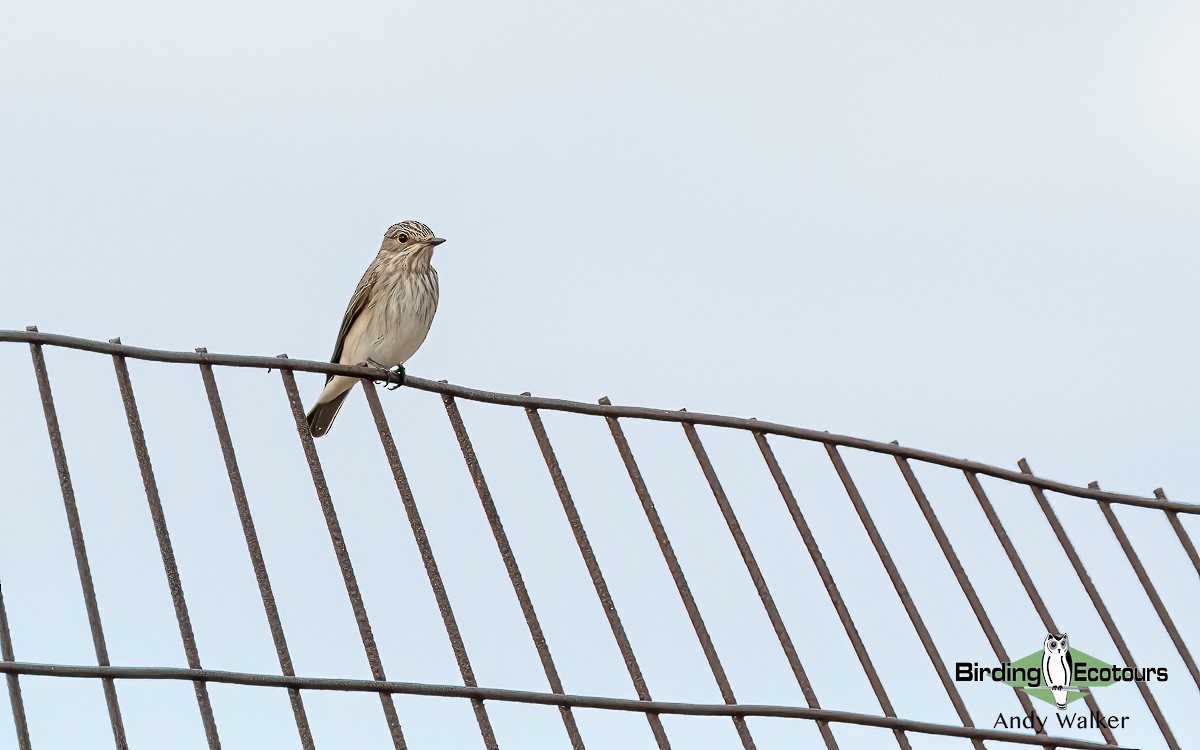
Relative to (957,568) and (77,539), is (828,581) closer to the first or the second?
(957,568)

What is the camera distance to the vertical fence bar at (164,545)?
5.72m

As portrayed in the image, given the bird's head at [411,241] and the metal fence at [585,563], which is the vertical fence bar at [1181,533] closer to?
the metal fence at [585,563]

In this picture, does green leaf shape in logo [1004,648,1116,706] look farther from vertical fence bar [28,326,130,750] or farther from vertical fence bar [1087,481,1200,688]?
vertical fence bar [28,326,130,750]

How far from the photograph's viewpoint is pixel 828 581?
22.7ft

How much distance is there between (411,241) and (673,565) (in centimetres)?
399

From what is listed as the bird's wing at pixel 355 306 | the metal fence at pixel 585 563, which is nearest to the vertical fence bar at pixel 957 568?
the metal fence at pixel 585 563

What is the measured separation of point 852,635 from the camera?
6.81 meters

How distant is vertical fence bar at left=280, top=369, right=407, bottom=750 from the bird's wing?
10.7 ft

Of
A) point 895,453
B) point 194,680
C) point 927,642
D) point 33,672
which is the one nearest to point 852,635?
point 927,642

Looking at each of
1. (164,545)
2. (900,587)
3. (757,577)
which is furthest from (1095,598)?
(164,545)

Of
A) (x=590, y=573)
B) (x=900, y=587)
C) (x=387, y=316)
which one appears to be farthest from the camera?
(x=387, y=316)

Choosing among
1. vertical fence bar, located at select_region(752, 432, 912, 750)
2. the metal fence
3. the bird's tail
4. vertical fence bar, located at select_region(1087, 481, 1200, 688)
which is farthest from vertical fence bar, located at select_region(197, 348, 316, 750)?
vertical fence bar, located at select_region(1087, 481, 1200, 688)

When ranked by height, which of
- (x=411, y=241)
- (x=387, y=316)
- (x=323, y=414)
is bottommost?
(x=323, y=414)

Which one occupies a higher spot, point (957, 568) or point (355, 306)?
point (355, 306)
